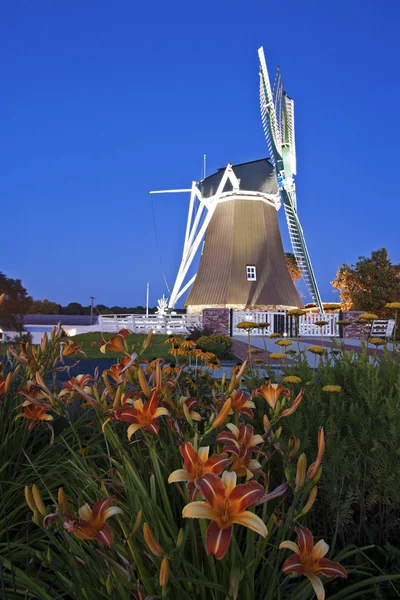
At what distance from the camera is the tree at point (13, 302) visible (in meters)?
4.30

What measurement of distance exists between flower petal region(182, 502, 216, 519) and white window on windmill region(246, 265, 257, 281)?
26094mm

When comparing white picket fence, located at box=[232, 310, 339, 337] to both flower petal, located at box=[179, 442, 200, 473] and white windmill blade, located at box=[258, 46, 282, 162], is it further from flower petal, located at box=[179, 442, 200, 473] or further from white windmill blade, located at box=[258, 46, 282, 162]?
flower petal, located at box=[179, 442, 200, 473]

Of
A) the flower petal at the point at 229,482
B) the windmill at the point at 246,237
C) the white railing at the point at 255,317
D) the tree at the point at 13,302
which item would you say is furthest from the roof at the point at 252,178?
the flower petal at the point at 229,482

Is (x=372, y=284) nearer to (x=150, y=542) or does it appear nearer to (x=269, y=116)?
(x=269, y=116)

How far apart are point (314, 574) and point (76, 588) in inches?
25.6

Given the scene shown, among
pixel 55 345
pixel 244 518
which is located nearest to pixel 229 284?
pixel 55 345

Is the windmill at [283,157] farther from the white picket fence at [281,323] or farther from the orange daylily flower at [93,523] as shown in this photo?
the orange daylily flower at [93,523]

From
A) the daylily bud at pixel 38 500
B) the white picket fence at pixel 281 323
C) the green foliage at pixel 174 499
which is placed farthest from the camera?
the white picket fence at pixel 281 323

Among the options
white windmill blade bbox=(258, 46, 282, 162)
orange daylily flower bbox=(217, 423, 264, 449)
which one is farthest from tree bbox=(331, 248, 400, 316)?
orange daylily flower bbox=(217, 423, 264, 449)

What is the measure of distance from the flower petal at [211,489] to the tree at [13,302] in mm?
3575

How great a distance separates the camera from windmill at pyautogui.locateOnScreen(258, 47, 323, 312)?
29.0 metres

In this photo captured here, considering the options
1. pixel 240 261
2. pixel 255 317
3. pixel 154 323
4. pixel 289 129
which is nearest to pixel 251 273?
pixel 240 261

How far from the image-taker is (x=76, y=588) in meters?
1.30

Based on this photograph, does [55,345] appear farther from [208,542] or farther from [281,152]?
[281,152]
